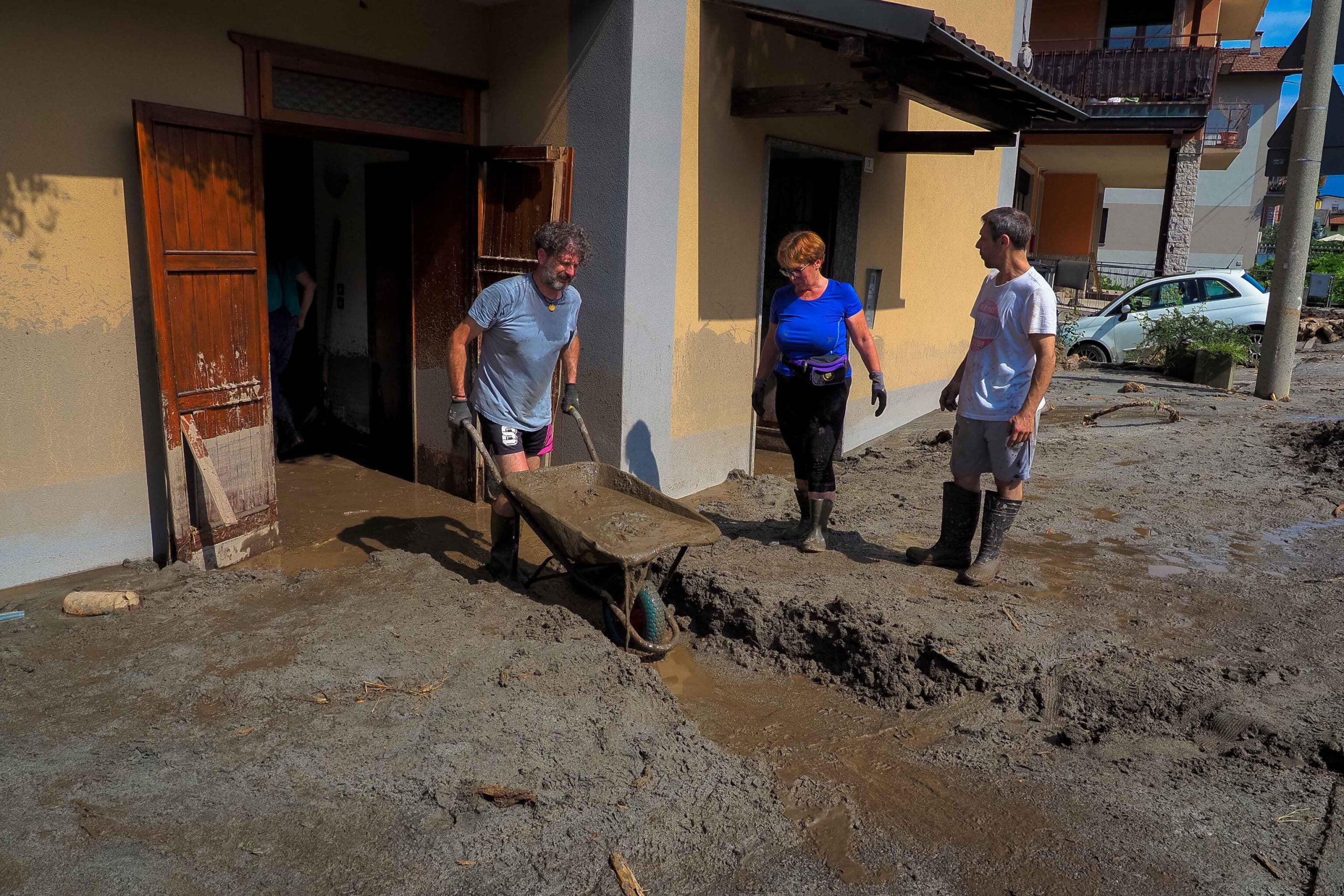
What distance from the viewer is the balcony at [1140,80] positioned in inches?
645

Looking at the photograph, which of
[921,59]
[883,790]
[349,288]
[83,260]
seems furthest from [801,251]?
[349,288]

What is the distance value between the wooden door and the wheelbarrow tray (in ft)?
5.53

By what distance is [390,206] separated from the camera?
697cm

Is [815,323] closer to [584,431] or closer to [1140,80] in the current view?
[584,431]

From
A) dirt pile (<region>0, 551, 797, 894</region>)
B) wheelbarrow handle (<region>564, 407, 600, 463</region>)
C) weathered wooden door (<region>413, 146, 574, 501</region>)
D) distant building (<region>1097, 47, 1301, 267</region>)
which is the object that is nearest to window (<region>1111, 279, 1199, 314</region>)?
weathered wooden door (<region>413, 146, 574, 501</region>)

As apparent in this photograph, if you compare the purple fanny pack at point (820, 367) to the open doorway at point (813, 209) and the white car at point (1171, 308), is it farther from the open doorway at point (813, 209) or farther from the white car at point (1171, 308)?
the white car at point (1171, 308)

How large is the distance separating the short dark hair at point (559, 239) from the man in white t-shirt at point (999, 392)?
6.24 feet

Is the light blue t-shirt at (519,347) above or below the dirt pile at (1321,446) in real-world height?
above

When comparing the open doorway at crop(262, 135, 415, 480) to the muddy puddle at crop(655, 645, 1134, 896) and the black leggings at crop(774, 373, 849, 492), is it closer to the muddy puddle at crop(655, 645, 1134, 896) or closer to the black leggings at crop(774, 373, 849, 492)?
the black leggings at crop(774, 373, 849, 492)

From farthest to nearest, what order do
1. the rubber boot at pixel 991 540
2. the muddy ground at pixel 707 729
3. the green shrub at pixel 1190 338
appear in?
the green shrub at pixel 1190 338, the rubber boot at pixel 991 540, the muddy ground at pixel 707 729

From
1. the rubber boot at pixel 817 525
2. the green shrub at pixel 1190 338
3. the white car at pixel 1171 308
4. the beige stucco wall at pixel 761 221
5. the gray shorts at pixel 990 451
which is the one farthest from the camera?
the white car at pixel 1171 308

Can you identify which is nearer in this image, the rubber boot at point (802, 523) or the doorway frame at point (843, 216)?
the rubber boot at point (802, 523)

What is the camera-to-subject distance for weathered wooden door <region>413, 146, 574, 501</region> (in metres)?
6.03

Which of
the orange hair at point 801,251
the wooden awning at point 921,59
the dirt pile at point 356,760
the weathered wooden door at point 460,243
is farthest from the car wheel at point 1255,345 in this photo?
the dirt pile at point 356,760
